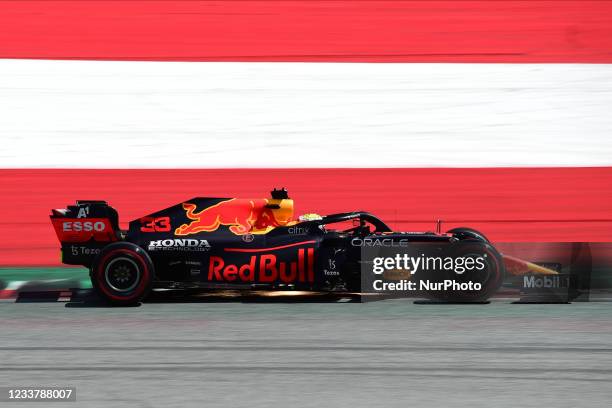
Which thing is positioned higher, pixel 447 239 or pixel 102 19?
pixel 102 19

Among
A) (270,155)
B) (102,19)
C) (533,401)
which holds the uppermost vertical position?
(102,19)

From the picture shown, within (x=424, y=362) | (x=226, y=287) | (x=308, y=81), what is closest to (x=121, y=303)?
(x=226, y=287)

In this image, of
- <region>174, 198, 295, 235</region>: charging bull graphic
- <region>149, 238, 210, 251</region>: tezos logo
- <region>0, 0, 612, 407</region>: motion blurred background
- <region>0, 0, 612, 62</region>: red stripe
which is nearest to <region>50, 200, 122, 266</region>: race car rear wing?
<region>149, 238, 210, 251</region>: tezos logo

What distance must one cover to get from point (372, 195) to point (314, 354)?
20.5 ft

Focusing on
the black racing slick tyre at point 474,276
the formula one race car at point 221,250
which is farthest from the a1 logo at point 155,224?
the black racing slick tyre at point 474,276

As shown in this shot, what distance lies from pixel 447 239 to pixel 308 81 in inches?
178

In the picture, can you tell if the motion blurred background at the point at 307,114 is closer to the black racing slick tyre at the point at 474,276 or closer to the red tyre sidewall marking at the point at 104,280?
the red tyre sidewall marking at the point at 104,280

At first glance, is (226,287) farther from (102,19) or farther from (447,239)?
(102,19)

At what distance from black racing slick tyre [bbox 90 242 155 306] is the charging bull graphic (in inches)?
21.3

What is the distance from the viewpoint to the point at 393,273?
10.1m

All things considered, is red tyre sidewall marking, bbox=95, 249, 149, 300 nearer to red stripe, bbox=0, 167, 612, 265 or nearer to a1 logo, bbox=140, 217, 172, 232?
a1 logo, bbox=140, 217, 172, 232

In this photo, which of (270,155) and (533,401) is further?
(270,155)

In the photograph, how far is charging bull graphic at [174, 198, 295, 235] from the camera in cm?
1052

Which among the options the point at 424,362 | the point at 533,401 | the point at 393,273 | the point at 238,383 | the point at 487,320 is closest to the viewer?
the point at 533,401
